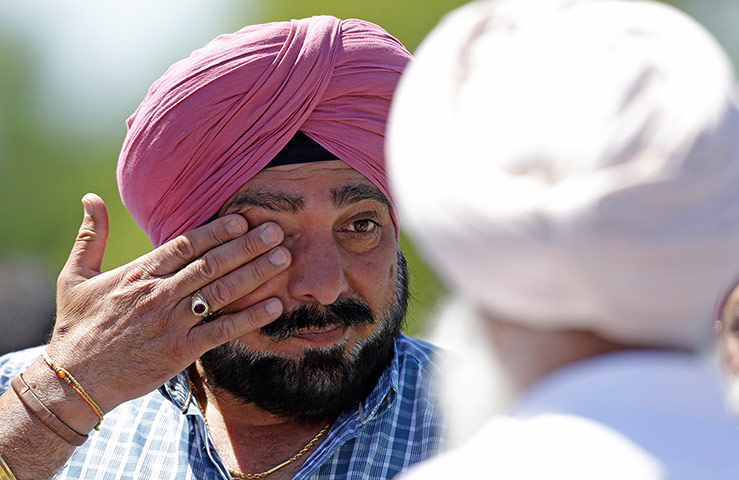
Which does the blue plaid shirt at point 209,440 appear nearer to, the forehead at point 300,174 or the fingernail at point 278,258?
the fingernail at point 278,258

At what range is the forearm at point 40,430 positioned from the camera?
2.55m

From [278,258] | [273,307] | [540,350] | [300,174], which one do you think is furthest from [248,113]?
[540,350]

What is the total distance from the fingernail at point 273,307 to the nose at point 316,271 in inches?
2.8

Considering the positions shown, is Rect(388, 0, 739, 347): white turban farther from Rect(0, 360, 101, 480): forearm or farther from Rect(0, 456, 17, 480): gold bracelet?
Rect(0, 456, 17, 480): gold bracelet

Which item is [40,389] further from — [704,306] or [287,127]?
[704,306]

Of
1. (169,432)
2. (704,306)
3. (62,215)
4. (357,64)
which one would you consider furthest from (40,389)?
(62,215)

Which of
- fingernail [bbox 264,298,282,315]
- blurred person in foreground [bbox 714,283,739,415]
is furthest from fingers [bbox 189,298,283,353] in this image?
blurred person in foreground [bbox 714,283,739,415]

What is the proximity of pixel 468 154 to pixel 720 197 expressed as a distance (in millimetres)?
302

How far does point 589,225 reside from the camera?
3.54 ft

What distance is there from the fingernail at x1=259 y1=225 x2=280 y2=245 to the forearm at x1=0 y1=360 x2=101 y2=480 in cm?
68

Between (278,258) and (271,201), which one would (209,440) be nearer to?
(278,258)

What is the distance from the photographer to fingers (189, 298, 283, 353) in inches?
104

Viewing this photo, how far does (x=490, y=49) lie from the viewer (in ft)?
4.04

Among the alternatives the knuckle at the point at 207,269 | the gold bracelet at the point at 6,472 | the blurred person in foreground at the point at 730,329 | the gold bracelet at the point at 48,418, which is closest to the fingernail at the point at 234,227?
the knuckle at the point at 207,269
